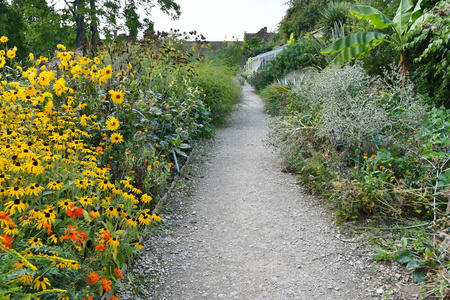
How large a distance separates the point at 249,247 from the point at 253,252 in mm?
101

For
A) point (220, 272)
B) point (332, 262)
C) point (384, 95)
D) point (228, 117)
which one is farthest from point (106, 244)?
point (228, 117)

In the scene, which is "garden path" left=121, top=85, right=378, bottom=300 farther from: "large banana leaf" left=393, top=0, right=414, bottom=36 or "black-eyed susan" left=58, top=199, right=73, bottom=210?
"large banana leaf" left=393, top=0, right=414, bottom=36

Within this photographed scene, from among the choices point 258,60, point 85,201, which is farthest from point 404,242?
point 258,60

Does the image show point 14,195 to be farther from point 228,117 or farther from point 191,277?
point 228,117

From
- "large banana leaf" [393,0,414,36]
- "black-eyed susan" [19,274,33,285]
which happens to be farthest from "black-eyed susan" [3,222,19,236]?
"large banana leaf" [393,0,414,36]

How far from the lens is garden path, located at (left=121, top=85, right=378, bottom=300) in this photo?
9.91 ft

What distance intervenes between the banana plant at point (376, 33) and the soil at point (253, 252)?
3113 mm

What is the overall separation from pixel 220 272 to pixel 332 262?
42.5 inches

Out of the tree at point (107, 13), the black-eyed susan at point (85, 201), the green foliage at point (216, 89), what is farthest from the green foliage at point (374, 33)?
the tree at point (107, 13)

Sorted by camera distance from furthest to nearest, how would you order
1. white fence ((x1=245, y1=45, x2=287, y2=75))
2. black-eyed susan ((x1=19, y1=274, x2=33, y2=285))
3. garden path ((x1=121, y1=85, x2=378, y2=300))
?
white fence ((x1=245, y1=45, x2=287, y2=75))
garden path ((x1=121, y1=85, x2=378, y2=300))
black-eyed susan ((x1=19, y1=274, x2=33, y2=285))

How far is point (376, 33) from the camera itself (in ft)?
22.2

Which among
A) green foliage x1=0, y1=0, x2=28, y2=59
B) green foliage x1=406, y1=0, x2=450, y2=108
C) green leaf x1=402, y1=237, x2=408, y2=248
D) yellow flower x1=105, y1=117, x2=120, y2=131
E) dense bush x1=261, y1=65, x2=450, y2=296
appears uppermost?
green foliage x1=0, y1=0, x2=28, y2=59

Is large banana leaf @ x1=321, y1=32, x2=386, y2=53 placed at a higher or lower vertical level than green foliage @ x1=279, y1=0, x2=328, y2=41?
lower

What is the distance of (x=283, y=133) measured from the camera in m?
5.95
